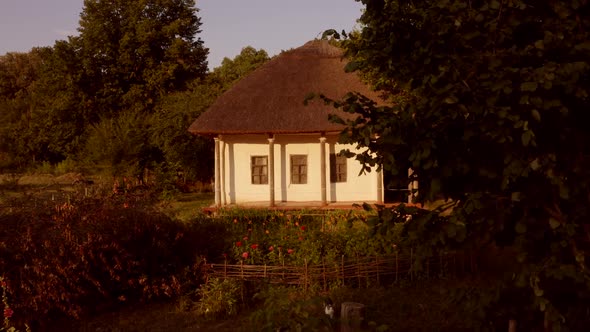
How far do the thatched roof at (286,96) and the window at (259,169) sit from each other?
216 cm

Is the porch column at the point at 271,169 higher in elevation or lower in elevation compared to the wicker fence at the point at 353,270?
higher

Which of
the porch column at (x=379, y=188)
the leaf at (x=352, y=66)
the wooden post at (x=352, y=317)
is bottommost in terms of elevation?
the wooden post at (x=352, y=317)

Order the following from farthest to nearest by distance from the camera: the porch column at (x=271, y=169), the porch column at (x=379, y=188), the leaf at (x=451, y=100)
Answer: the porch column at (x=271, y=169)
the porch column at (x=379, y=188)
the leaf at (x=451, y=100)

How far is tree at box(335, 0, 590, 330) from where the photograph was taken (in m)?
2.80

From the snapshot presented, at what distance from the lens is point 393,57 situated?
3.35m

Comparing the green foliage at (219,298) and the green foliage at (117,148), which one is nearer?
the green foliage at (219,298)

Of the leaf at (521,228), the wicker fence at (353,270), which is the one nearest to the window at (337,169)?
the wicker fence at (353,270)

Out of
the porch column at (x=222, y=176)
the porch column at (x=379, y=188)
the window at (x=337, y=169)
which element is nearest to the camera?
the porch column at (x=379, y=188)

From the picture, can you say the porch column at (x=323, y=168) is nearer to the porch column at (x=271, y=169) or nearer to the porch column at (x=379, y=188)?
the porch column at (x=271, y=169)

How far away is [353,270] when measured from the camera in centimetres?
894

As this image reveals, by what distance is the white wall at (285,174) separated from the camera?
1873cm

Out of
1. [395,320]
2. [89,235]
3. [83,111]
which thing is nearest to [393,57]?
[395,320]

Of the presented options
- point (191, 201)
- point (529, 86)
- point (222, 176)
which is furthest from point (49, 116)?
point (529, 86)

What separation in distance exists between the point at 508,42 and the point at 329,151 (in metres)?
15.8
